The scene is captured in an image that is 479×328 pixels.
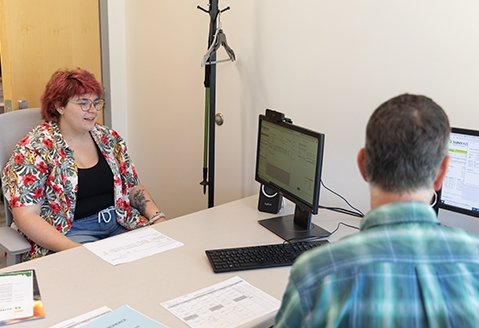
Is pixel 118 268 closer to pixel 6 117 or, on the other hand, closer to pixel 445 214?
Result: pixel 6 117

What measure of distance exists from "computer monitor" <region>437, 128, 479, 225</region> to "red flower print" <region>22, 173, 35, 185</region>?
4.97 ft

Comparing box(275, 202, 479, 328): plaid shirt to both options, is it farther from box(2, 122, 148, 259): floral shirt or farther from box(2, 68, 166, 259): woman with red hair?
box(2, 122, 148, 259): floral shirt

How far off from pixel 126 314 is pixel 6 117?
123cm

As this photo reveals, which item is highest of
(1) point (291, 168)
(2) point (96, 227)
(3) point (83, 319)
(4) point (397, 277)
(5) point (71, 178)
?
(4) point (397, 277)

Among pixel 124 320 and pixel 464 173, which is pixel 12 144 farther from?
pixel 464 173

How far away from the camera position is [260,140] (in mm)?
2195

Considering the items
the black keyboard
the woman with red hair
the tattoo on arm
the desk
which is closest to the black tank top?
the woman with red hair

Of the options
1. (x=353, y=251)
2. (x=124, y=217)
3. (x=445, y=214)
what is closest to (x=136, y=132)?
(x=124, y=217)

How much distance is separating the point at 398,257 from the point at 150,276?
95cm

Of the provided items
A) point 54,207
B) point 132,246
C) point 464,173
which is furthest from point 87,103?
point 464,173

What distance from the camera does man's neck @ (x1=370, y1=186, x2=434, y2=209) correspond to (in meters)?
0.94

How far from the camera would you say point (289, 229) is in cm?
204

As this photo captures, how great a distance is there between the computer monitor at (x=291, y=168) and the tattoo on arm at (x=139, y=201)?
1.86ft

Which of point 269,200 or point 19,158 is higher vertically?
point 19,158
